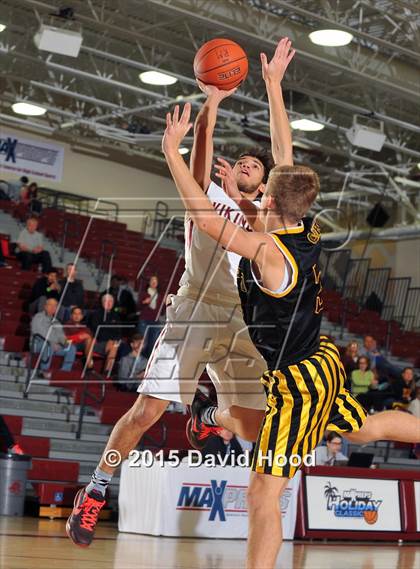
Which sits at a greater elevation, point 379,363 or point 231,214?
point 231,214

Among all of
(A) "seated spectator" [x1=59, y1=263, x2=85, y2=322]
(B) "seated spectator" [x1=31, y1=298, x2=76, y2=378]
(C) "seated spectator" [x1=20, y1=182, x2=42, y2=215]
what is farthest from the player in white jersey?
(C) "seated spectator" [x1=20, y1=182, x2=42, y2=215]

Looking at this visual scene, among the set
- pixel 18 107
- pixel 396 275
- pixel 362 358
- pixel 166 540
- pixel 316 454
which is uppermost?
pixel 18 107

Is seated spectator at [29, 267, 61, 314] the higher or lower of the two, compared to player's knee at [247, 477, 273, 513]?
higher

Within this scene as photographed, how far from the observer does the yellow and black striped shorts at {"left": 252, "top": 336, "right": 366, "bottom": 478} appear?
4660 mm

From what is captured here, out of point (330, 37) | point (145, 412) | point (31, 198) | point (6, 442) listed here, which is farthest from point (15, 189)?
point (145, 412)

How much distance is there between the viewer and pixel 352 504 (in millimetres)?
11891

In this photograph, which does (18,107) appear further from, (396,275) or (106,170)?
(396,275)

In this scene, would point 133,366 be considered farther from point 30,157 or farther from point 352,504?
point 30,157

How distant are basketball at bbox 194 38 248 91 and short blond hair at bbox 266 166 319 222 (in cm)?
109

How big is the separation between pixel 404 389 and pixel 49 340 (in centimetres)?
672

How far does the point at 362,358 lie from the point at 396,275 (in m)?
10.4

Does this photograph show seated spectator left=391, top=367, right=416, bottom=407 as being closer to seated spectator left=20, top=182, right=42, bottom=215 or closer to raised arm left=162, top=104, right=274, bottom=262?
seated spectator left=20, top=182, right=42, bottom=215

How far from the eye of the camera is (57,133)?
79.4ft


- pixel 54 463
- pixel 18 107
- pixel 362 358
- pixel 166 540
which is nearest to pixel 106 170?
pixel 18 107
